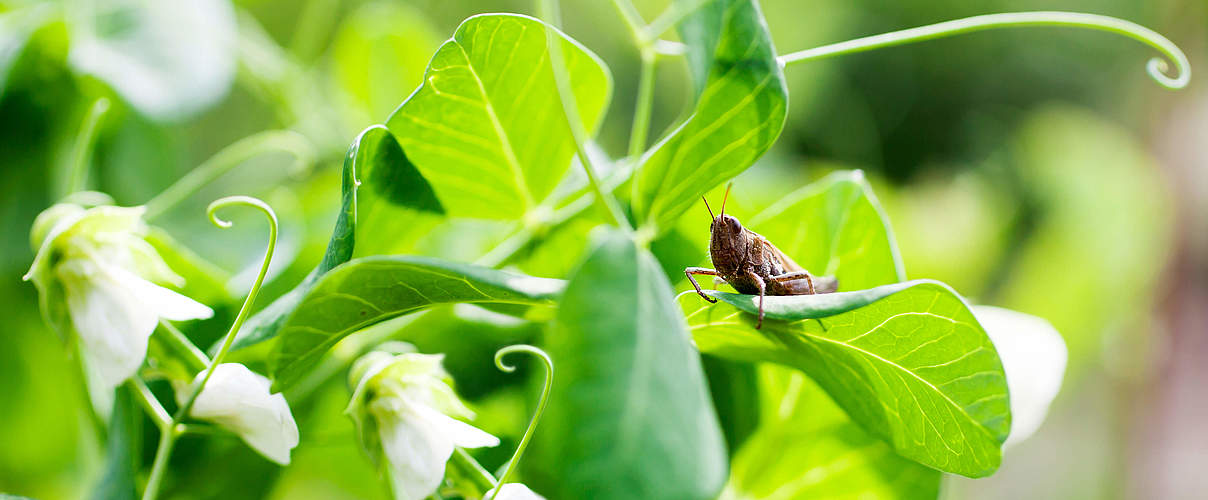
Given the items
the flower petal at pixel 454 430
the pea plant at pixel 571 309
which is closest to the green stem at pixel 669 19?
the pea plant at pixel 571 309

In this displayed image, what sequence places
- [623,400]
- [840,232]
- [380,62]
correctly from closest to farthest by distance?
[623,400] < [840,232] < [380,62]

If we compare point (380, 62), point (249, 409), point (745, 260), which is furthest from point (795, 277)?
point (380, 62)

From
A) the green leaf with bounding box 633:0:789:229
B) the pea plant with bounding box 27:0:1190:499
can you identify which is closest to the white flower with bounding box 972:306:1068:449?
the pea plant with bounding box 27:0:1190:499

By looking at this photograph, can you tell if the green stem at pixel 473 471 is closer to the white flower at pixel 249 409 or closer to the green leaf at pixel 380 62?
the white flower at pixel 249 409

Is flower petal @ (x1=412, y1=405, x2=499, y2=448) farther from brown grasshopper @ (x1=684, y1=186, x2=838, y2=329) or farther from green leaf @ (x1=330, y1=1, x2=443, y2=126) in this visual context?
green leaf @ (x1=330, y1=1, x2=443, y2=126)

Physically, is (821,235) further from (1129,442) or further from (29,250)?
(1129,442)

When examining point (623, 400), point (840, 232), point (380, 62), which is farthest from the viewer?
point (380, 62)

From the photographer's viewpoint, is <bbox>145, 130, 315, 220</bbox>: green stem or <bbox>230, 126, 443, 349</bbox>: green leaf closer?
<bbox>230, 126, 443, 349</bbox>: green leaf

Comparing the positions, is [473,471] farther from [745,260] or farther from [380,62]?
[380,62]
